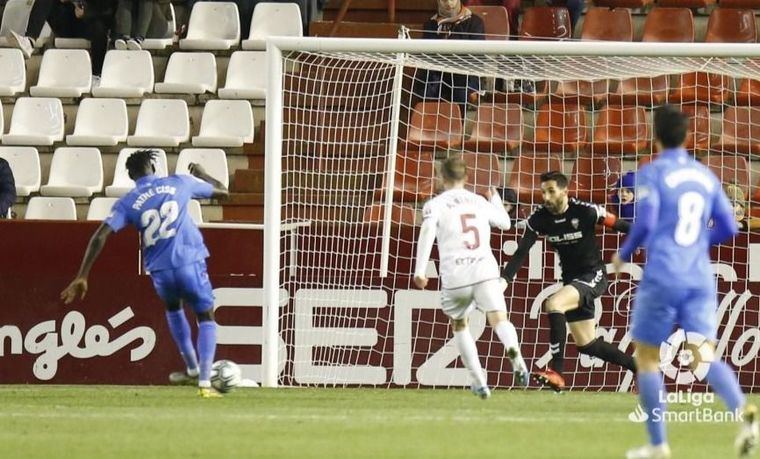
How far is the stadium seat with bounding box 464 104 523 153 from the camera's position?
607 inches

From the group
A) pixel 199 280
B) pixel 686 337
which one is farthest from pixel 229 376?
pixel 686 337

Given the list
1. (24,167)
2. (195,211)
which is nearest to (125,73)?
(24,167)

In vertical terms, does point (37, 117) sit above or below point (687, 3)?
below

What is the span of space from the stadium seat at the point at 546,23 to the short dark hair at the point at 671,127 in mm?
8739

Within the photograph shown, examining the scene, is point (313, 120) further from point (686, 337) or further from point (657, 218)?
point (657, 218)

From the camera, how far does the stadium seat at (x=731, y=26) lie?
17047mm

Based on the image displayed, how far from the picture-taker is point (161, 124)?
55.3ft

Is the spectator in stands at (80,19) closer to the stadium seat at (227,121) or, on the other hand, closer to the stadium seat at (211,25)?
the stadium seat at (211,25)

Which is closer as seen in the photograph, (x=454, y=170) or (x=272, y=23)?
(x=454, y=170)

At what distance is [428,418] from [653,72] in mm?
4802

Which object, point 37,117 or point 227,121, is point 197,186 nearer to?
point 227,121

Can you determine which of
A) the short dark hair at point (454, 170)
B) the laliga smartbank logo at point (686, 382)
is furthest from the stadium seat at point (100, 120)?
the laliga smartbank logo at point (686, 382)

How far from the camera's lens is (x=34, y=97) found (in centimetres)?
1742

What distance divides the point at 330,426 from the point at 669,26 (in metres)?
8.59
